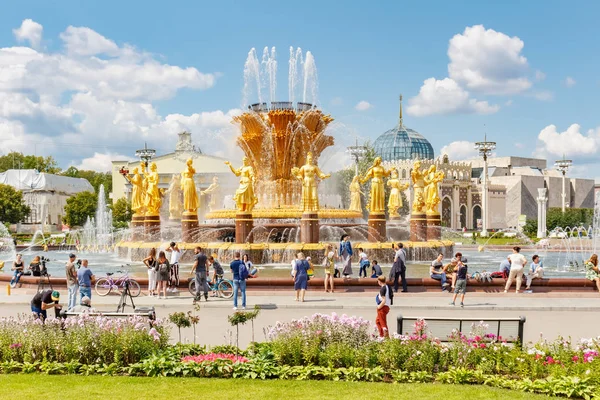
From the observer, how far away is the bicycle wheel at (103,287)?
17297 millimetres

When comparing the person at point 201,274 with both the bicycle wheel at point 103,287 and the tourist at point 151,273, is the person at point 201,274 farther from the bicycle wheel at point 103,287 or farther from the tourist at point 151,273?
the bicycle wheel at point 103,287

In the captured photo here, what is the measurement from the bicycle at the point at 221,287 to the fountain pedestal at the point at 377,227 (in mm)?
10478

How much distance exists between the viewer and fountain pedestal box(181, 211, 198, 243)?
27.3 metres

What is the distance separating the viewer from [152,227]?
3019 centimetres

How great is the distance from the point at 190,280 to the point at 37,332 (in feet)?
27.4

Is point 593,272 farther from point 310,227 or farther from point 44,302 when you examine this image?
point 44,302

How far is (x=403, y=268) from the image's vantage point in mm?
17125

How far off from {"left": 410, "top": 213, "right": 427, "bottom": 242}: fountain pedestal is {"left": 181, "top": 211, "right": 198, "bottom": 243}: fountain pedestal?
34.3ft

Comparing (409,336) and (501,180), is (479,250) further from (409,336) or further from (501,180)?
(501,180)

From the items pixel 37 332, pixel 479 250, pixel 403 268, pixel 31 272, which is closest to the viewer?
pixel 37 332

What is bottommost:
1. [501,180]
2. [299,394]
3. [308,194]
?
[299,394]

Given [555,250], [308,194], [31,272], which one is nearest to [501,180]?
[555,250]

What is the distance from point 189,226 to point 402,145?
83034 mm

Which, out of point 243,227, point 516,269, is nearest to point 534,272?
point 516,269
